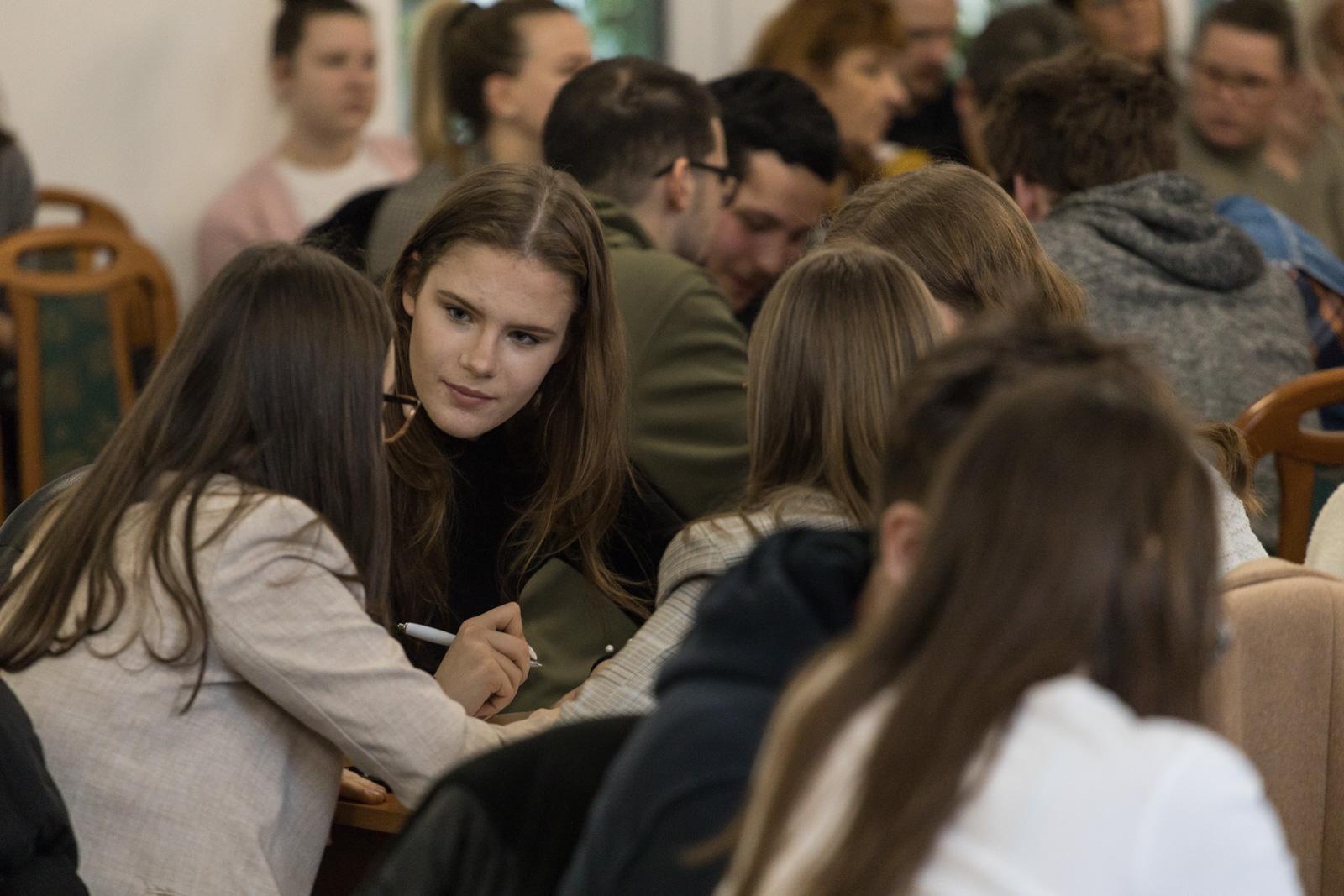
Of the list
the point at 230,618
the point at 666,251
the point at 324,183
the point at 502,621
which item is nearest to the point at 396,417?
the point at 502,621

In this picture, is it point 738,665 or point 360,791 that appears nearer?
point 738,665

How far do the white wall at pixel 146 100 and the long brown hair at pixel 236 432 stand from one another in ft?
9.77

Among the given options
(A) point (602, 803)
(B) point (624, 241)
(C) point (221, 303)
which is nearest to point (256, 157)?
(B) point (624, 241)

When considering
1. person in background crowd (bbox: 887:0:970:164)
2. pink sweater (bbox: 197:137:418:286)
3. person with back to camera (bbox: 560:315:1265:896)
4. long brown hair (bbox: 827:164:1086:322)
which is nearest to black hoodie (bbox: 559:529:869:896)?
person with back to camera (bbox: 560:315:1265:896)

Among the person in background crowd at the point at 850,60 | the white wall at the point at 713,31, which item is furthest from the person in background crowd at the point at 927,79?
the white wall at the point at 713,31

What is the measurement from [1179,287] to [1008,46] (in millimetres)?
1689

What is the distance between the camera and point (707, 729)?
3.56 ft

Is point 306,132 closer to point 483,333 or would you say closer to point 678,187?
point 678,187

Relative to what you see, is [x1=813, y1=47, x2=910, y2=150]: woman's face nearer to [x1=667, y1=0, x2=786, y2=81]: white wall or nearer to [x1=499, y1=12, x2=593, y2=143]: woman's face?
[x1=499, y1=12, x2=593, y2=143]: woman's face

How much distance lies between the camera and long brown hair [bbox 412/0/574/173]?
3900mm

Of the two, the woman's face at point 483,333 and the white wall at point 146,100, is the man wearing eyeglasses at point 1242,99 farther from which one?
the woman's face at point 483,333

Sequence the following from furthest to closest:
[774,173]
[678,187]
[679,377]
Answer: [774,173]
[678,187]
[679,377]

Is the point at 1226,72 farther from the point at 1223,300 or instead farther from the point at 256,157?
the point at 256,157

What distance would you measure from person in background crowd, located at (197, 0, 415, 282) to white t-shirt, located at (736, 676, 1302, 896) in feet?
13.3
